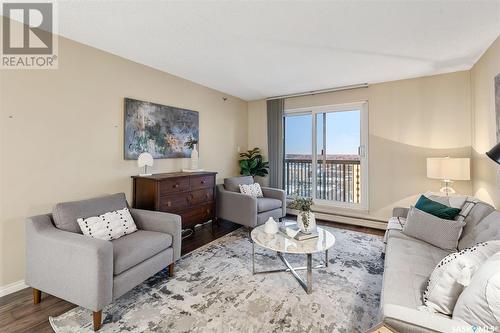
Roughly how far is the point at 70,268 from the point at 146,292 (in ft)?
2.24

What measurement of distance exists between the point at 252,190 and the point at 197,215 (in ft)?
3.51

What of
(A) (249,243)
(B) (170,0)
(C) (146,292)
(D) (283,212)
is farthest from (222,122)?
(C) (146,292)

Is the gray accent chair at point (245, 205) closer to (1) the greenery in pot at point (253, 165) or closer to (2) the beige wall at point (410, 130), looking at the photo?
(1) the greenery in pot at point (253, 165)

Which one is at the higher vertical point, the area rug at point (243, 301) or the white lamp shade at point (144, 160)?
the white lamp shade at point (144, 160)

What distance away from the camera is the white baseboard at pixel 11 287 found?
6.83 ft

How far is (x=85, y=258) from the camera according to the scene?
1.66m

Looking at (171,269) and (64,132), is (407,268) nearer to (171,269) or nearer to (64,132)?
(171,269)

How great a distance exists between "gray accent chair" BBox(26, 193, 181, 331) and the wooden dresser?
2.06ft

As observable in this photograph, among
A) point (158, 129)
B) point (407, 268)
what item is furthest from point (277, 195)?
point (407, 268)

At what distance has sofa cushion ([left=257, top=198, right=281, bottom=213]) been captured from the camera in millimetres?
3699

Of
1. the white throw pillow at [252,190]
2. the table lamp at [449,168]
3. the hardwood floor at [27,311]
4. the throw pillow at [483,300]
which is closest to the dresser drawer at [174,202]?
the white throw pillow at [252,190]

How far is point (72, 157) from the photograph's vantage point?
2.53m

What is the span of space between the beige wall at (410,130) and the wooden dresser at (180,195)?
2755 mm

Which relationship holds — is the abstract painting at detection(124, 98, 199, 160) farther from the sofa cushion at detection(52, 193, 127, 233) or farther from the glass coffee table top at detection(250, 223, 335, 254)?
the glass coffee table top at detection(250, 223, 335, 254)
